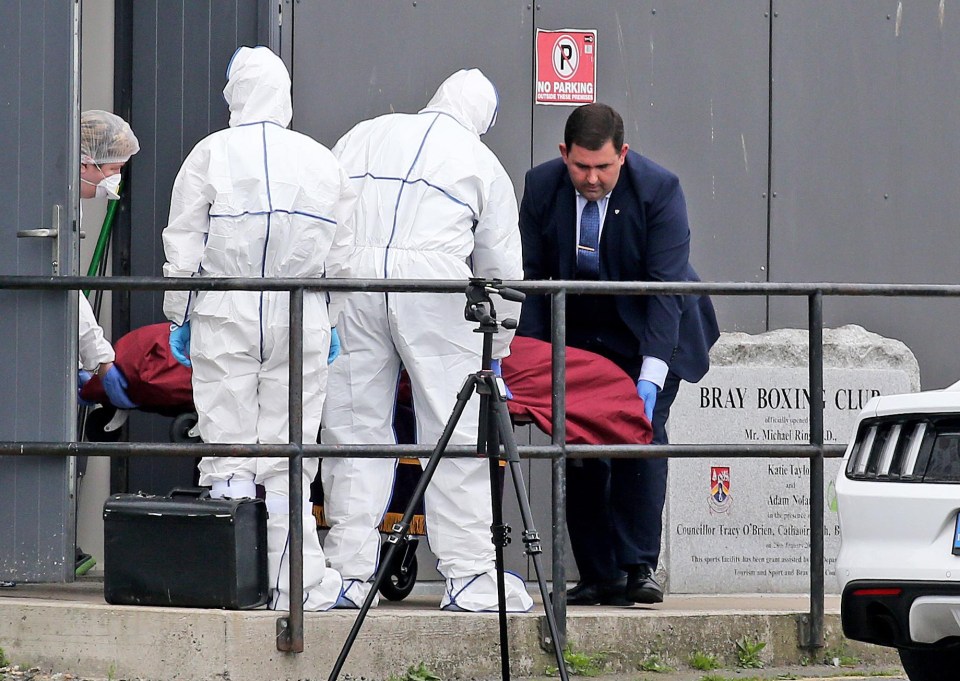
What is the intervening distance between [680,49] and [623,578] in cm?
265

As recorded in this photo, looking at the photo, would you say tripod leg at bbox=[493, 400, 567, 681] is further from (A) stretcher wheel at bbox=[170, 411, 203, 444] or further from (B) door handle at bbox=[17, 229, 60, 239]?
(B) door handle at bbox=[17, 229, 60, 239]

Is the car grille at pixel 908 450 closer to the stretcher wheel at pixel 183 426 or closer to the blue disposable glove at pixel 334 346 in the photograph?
the blue disposable glove at pixel 334 346

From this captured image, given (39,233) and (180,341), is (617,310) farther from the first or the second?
(39,233)

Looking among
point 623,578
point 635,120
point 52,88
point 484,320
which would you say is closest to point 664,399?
point 623,578

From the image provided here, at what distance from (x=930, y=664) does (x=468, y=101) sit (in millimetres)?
2625

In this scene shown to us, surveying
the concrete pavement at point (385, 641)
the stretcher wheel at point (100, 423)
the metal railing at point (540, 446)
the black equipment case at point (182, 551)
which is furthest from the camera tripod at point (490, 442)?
the stretcher wheel at point (100, 423)

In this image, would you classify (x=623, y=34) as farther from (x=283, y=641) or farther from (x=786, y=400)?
(x=283, y=641)

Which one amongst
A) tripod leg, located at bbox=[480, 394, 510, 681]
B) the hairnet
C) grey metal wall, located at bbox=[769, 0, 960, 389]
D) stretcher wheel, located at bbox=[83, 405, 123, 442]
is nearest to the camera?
tripod leg, located at bbox=[480, 394, 510, 681]

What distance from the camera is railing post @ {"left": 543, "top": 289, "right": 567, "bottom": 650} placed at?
5047mm

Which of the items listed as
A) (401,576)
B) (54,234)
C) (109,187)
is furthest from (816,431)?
(109,187)

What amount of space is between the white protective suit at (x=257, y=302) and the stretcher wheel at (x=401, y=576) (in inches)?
15.2

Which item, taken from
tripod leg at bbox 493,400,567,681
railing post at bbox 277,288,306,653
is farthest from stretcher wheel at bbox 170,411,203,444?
tripod leg at bbox 493,400,567,681

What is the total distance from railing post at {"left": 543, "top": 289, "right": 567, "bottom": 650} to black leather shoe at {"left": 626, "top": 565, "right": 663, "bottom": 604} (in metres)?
0.69

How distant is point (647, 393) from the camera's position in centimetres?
572
